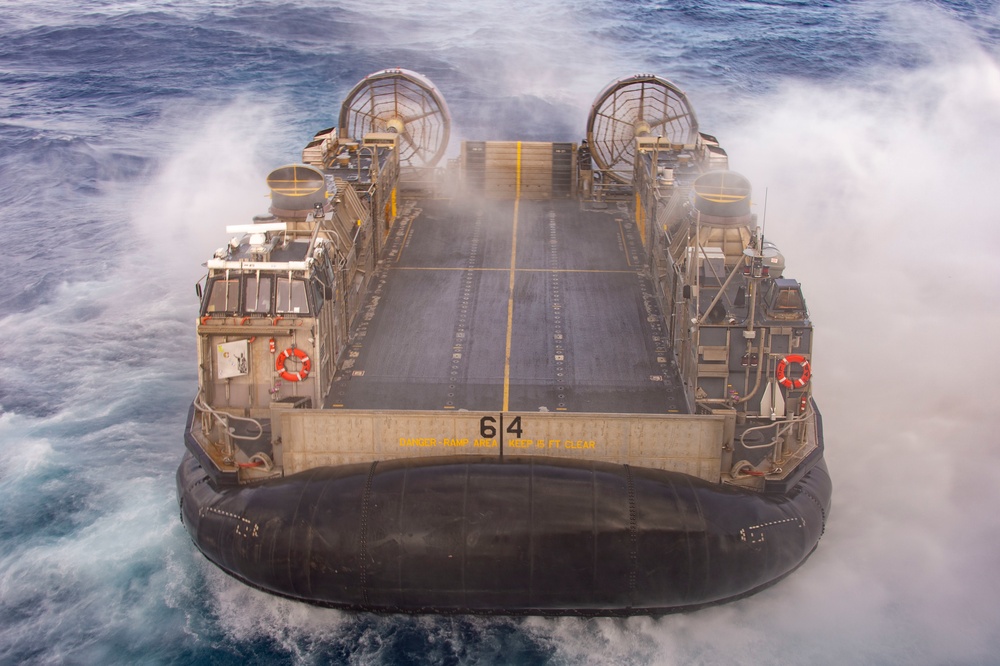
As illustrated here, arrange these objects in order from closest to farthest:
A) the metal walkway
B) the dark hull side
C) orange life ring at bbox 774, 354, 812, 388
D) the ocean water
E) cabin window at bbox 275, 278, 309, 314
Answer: the dark hull side → the ocean water → orange life ring at bbox 774, 354, 812, 388 → cabin window at bbox 275, 278, 309, 314 → the metal walkway

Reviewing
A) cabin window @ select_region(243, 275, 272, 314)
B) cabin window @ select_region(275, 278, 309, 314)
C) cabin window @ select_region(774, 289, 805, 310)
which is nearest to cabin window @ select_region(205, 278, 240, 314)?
cabin window @ select_region(243, 275, 272, 314)

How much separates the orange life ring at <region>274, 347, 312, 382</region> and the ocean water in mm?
3349

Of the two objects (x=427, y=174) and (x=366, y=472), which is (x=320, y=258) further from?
(x=427, y=174)

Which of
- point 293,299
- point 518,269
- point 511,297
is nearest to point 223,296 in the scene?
point 293,299

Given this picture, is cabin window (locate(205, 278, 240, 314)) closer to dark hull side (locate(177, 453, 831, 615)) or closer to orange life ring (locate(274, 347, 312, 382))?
orange life ring (locate(274, 347, 312, 382))

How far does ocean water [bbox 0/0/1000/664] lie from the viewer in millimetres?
15492

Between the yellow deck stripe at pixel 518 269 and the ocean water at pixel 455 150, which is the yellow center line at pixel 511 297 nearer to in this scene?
the yellow deck stripe at pixel 518 269

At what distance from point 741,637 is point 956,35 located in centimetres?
3370

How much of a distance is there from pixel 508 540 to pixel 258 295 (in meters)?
5.59

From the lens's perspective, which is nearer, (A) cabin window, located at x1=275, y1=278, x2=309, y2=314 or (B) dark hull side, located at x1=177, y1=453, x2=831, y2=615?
(B) dark hull side, located at x1=177, y1=453, x2=831, y2=615

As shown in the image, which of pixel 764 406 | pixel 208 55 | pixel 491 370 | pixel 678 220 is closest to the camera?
pixel 764 406

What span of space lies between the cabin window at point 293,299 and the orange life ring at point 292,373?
621 millimetres

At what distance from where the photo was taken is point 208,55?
40844mm

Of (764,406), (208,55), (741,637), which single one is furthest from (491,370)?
(208,55)
